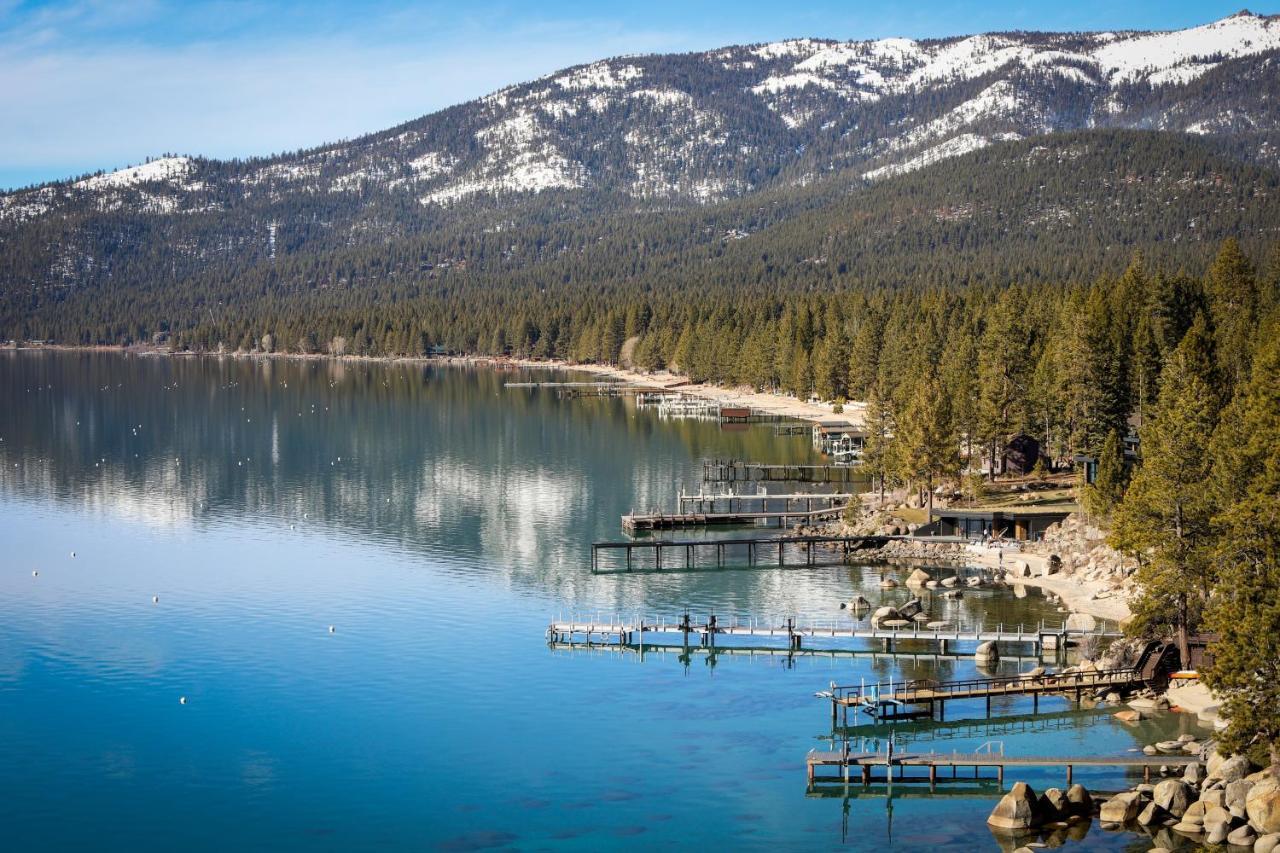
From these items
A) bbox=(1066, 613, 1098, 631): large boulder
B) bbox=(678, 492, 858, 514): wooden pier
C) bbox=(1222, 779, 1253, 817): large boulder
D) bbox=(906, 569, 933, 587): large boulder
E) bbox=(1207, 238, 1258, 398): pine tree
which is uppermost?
bbox=(1207, 238, 1258, 398): pine tree

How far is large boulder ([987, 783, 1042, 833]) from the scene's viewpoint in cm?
4528

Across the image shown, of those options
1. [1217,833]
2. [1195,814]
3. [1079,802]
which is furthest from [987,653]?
[1217,833]

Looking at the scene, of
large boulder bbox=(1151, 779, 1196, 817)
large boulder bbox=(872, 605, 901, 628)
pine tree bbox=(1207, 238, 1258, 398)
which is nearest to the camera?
large boulder bbox=(1151, 779, 1196, 817)

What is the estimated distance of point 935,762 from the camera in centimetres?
4906

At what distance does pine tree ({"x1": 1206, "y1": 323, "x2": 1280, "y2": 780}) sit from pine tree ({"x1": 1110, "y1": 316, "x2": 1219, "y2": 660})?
122 centimetres

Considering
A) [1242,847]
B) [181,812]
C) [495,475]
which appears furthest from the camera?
[495,475]

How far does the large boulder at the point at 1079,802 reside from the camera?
151 feet

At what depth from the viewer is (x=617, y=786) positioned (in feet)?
164

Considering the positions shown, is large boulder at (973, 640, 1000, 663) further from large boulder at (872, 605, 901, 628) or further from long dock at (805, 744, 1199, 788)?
long dock at (805, 744, 1199, 788)

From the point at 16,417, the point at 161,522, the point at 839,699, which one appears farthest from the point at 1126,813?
the point at 16,417

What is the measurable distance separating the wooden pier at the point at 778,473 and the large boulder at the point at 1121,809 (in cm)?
6902

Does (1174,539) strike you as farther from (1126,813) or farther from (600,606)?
(600,606)

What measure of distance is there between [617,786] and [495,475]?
74.5 metres

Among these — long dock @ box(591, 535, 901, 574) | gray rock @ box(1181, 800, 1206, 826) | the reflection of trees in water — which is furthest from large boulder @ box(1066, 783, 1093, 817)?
the reflection of trees in water
